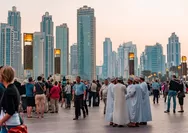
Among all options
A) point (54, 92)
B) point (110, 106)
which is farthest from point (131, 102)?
point (54, 92)

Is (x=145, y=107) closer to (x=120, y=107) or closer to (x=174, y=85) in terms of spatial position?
(x=120, y=107)

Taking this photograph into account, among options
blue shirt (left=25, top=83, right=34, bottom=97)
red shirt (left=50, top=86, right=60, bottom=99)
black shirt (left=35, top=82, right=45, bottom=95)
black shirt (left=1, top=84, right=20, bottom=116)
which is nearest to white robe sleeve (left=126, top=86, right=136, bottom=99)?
black shirt (left=35, top=82, right=45, bottom=95)

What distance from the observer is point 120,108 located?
44.1 ft

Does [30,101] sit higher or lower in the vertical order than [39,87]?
lower

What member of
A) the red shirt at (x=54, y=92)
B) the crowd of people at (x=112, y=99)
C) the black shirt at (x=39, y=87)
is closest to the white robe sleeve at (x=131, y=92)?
the crowd of people at (x=112, y=99)

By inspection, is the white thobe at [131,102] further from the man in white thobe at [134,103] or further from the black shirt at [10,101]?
the black shirt at [10,101]

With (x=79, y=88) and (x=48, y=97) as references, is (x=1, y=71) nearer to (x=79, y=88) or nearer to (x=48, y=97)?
(x=79, y=88)

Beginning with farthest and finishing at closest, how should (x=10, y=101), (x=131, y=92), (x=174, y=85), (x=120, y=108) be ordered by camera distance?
(x=174, y=85) → (x=131, y=92) → (x=120, y=108) → (x=10, y=101)

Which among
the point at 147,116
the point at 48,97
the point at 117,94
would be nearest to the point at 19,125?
the point at 117,94

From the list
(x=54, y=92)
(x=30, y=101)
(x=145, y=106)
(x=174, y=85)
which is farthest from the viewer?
(x=54, y=92)

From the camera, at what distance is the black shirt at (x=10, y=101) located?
5340 millimetres

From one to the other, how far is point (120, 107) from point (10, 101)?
842 centimetres

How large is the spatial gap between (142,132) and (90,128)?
190 centimetres

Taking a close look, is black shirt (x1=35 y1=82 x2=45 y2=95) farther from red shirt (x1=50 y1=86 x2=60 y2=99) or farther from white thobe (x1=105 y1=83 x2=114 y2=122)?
white thobe (x1=105 y1=83 x2=114 y2=122)
